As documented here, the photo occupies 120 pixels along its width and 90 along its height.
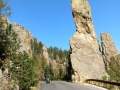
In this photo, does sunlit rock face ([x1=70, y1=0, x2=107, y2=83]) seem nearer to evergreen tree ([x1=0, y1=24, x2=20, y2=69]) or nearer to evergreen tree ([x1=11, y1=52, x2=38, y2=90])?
evergreen tree ([x1=11, y1=52, x2=38, y2=90])

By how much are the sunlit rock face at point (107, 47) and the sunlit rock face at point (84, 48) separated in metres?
8.78

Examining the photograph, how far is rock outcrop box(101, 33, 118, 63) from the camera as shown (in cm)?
6444

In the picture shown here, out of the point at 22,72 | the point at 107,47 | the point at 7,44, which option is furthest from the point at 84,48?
the point at 7,44

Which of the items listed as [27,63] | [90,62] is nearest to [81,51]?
[90,62]

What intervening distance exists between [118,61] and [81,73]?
59.1 ft

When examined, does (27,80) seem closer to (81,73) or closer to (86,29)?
(81,73)

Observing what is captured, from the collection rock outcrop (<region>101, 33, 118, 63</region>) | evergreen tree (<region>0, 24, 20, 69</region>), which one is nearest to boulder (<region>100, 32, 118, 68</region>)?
rock outcrop (<region>101, 33, 118, 63</region>)

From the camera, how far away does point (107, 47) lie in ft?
215

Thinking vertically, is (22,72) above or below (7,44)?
below

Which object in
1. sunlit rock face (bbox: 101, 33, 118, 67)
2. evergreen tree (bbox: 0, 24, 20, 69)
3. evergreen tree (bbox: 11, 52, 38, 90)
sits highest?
sunlit rock face (bbox: 101, 33, 118, 67)

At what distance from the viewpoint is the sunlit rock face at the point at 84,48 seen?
46062mm

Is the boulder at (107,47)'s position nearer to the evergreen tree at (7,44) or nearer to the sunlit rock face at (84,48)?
the sunlit rock face at (84,48)

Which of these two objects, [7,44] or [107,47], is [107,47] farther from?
[7,44]

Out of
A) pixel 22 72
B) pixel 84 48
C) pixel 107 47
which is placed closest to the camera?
pixel 22 72
